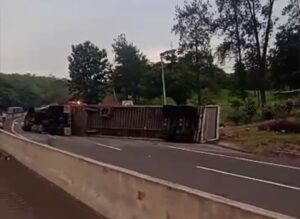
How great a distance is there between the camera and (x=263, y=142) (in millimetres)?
29547

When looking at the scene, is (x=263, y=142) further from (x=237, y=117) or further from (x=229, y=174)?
(x=237, y=117)

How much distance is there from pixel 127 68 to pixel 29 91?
7341 centimetres

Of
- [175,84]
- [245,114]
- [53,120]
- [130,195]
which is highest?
[175,84]

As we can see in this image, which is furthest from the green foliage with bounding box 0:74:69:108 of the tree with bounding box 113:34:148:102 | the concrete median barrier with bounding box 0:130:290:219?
the concrete median barrier with bounding box 0:130:290:219

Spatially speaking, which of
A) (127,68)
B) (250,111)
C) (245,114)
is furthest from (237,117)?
(127,68)

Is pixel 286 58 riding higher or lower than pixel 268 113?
higher

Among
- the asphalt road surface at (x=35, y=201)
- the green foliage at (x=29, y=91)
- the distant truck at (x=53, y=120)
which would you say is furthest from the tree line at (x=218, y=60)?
the green foliage at (x=29, y=91)

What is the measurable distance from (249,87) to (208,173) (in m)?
49.0

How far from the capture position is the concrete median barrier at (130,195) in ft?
23.1

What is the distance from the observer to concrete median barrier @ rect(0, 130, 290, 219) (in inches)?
277

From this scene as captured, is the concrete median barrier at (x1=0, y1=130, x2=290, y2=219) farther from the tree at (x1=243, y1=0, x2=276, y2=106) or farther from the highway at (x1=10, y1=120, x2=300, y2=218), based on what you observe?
the tree at (x1=243, y1=0, x2=276, y2=106)

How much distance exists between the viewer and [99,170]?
1211 cm

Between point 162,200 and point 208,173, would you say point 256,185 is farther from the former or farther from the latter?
point 162,200

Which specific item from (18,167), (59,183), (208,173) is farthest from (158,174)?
(18,167)
